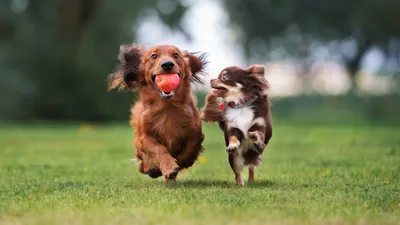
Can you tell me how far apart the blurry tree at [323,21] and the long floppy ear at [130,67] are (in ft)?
66.3

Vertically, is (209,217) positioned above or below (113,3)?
below

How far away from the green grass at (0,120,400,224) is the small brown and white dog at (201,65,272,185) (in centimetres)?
31

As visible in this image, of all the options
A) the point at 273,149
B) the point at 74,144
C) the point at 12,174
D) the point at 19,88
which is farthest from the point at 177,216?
the point at 19,88

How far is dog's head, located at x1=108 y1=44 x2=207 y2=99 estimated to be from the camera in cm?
676

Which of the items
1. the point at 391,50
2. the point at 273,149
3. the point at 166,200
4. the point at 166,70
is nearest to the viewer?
the point at 166,200

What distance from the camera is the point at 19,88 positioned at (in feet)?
84.5

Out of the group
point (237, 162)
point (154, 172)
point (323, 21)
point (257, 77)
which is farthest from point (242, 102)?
point (323, 21)

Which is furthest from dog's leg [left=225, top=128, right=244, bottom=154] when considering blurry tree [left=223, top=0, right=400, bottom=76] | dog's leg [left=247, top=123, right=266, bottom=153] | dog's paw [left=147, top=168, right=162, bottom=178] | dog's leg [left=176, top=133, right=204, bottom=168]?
blurry tree [left=223, top=0, right=400, bottom=76]

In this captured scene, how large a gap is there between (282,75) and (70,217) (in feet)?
124

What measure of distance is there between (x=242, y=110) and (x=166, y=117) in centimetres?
77

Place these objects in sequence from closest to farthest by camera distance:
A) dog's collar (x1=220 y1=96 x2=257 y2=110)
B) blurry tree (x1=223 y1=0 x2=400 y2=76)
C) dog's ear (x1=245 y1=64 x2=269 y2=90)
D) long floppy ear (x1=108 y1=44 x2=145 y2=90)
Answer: dog's collar (x1=220 y1=96 x2=257 y2=110)
dog's ear (x1=245 y1=64 x2=269 y2=90)
long floppy ear (x1=108 y1=44 x2=145 y2=90)
blurry tree (x1=223 y1=0 x2=400 y2=76)

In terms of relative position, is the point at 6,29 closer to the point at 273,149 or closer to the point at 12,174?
the point at 273,149

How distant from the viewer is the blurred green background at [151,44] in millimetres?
25641

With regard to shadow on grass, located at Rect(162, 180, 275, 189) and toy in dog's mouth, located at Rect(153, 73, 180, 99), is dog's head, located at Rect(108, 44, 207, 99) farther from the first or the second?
shadow on grass, located at Rect(162, 180, 275, 189)
